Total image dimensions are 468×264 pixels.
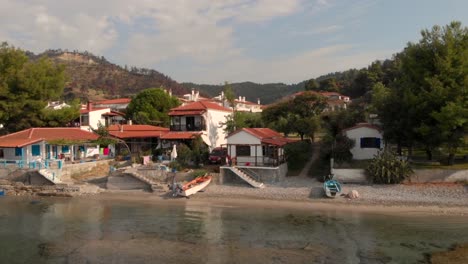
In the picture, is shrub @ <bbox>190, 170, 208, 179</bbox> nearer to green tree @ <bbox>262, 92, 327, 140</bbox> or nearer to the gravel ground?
the gravel ground

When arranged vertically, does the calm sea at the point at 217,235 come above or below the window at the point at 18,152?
below

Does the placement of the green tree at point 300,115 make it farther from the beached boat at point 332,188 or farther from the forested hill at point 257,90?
the forested hill at point 257,90

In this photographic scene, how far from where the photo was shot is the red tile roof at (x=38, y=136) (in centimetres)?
3506

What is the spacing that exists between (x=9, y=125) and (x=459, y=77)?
144 ft

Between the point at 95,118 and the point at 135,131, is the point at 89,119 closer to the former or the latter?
the point at 95,118

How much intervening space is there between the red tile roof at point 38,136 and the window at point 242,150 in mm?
16930

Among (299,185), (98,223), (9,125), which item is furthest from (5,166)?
(299,185)

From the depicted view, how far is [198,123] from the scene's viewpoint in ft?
131

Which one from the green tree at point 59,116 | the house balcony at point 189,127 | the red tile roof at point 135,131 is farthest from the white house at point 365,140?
the green tree at point 59,116

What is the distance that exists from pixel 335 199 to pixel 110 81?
11677cm

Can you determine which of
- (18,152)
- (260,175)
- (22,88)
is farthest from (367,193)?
(22,88)

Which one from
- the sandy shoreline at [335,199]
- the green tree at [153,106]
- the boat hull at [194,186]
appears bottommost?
the sandy shoreline at [335,199]

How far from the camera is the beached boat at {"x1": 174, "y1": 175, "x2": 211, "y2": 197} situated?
89.9 feet

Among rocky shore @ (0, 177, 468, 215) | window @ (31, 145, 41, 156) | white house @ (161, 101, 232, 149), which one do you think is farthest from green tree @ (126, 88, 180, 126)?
rocky shore @ (0, 177, 468, 215)
